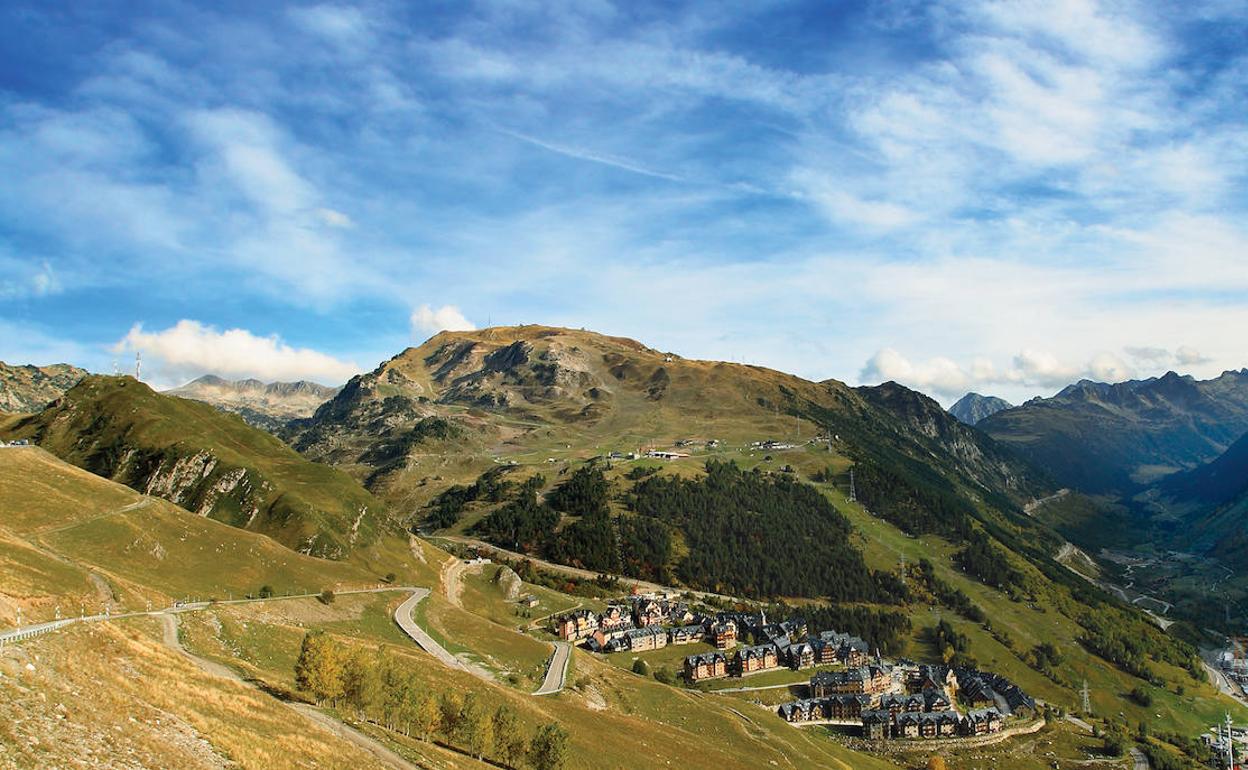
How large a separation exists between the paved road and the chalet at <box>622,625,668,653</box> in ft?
191

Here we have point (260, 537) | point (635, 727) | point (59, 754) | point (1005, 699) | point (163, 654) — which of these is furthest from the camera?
point (1005, 699)

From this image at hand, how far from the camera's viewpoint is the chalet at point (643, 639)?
191500 mm

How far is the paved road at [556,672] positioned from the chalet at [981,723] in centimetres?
9840

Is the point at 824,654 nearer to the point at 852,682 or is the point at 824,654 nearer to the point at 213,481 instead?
the point at 852,682

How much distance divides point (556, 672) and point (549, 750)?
48.5m

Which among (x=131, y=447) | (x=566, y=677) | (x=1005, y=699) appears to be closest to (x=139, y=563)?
(x=566, y=677)

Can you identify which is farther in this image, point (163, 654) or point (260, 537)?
point (260, 537)

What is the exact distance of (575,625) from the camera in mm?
192375

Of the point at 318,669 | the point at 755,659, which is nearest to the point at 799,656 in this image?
the point at 755,659

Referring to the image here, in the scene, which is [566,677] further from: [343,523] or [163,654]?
[343,523]

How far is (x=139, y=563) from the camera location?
112938 millimetres

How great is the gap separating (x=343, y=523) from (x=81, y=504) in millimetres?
63428

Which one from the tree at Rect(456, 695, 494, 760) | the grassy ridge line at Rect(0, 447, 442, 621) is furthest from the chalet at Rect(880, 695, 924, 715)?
the tree at Rect(456, 695, 494, 760)

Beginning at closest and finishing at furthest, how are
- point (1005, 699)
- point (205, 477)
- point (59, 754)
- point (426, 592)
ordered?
1. point (59, 754)
2. point (426, 592)
3. point (205, 477)
4. point (1005, 699)
